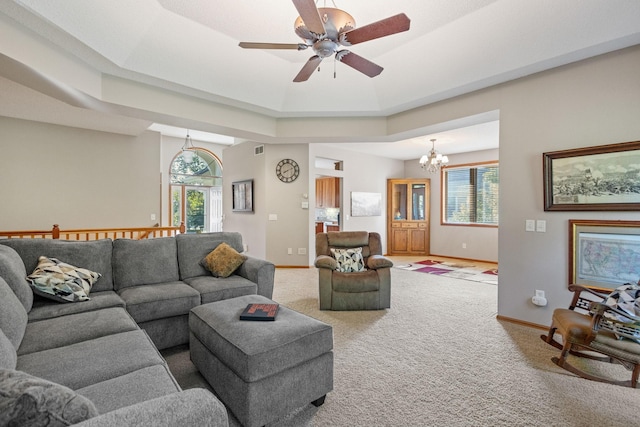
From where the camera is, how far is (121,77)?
3.40m

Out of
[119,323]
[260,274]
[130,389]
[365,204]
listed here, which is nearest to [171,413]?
[130,389]

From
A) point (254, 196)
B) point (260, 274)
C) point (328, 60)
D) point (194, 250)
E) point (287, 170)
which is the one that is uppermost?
point (328, 60)

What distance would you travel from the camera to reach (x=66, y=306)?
2244mm

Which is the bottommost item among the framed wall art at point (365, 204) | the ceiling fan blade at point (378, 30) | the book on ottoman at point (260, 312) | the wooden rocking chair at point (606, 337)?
the wooden rocking chair at point (606, 337)

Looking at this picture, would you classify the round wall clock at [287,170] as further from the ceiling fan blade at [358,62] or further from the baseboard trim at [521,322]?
the baseboard trim at [521,322]

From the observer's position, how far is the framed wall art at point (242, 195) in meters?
6.61

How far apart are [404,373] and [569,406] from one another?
1.02 metres

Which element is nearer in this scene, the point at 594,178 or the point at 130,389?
the point at 130,389

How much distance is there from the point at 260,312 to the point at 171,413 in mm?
1155

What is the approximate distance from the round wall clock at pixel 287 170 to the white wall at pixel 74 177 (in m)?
2.64

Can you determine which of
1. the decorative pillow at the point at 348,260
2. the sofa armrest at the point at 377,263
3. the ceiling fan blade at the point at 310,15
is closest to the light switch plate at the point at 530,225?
the sofa armrest at the point at 377,263

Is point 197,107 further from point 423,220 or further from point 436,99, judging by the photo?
point 423,220

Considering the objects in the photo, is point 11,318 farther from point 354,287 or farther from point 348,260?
point 348,260

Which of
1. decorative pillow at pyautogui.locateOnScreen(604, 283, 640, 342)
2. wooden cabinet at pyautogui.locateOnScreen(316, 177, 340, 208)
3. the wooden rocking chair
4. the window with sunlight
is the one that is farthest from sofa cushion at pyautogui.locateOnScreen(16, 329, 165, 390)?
the window with sunlight
